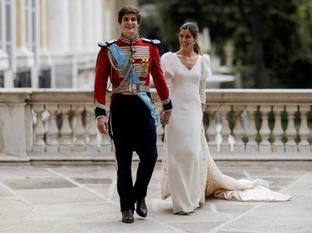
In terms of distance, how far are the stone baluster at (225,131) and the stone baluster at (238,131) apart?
106 mm

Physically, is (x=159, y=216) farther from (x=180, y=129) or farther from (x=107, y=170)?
(x=107, y=170)

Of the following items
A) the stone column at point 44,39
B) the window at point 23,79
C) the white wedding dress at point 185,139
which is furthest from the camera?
the stone column at point 44,39

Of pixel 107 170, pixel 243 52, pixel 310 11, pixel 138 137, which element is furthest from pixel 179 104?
pixel 243 52

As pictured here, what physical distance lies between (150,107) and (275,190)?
280 centimetres

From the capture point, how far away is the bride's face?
974cm

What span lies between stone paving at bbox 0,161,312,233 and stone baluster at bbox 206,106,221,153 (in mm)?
479

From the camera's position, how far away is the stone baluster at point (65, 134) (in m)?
13.3

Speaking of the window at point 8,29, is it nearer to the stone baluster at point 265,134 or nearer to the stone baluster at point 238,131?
the stone baluster at point 238,131

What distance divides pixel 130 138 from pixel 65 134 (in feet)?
14.4

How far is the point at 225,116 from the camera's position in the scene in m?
13.2

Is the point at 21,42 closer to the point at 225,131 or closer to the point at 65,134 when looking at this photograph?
the point at 65,134

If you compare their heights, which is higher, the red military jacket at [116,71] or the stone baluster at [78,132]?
the red military jacket at [116,71]

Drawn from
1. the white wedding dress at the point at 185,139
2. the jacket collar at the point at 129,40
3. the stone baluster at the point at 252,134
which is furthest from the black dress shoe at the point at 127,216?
the stone baluster at the point at 252,134

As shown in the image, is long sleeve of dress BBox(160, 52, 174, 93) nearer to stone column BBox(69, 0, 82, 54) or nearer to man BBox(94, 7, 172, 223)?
man BBox(94, 7, 172, 223)
